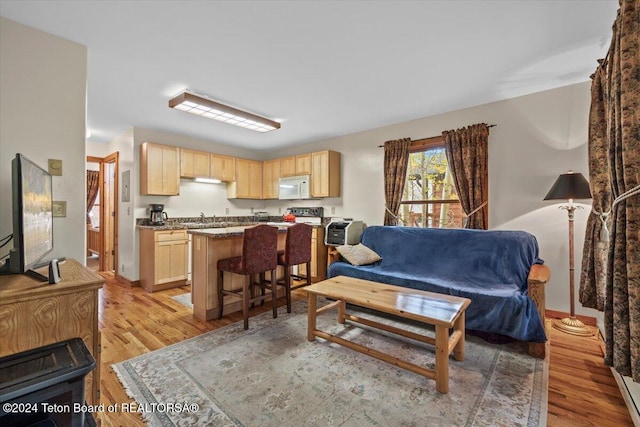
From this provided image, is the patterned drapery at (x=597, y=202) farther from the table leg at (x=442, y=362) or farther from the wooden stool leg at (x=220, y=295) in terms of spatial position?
the wooden stool leg at (x=220, y=295)

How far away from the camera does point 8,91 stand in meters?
1.92

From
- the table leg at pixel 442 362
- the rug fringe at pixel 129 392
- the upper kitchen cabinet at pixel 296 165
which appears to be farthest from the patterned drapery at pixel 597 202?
→ the upper kitchen cabinet at pixel 296 165

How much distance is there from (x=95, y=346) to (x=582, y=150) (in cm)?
441

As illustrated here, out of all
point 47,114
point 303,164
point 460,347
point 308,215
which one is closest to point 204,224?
point 308,215

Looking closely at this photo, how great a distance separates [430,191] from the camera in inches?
160

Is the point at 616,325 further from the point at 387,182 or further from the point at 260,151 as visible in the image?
the point at 260,151

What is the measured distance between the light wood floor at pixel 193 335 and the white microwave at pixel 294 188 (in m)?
2.00

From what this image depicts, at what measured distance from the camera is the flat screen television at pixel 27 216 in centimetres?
124

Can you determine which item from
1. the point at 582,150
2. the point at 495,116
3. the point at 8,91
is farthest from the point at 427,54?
the point at 8,91

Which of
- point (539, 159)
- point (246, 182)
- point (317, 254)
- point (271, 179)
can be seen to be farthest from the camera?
point (271, 179)

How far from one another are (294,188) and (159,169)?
228cm

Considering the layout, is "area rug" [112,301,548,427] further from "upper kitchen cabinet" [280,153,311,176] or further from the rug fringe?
"upper kitchen cabinet" [280,153,311,176]

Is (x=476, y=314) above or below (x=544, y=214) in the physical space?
below

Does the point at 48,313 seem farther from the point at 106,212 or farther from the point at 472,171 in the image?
the point at 106,212
